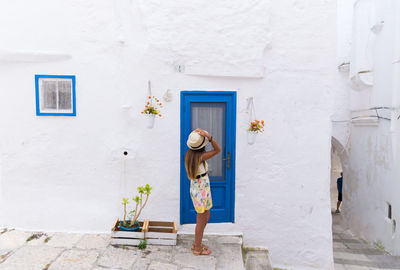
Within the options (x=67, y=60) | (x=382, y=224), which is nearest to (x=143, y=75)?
(x=67, y=60)

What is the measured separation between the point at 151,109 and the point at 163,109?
274 mm

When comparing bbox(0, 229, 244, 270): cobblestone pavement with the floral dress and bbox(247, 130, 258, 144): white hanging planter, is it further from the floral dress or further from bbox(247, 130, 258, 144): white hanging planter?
bbox(247, 130, 258, 144): white hanging planter

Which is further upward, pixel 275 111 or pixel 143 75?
pixel 143 75

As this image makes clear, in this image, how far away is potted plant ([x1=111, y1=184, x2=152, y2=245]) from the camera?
4215 millimetres

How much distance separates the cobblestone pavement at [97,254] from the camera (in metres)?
3.72

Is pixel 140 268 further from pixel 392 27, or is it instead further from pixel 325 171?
pixel 392 27

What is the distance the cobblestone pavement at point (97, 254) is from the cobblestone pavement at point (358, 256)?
123 inches

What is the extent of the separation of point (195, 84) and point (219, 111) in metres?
0.54

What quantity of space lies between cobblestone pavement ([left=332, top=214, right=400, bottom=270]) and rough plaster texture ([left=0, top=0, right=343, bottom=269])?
2.02 m

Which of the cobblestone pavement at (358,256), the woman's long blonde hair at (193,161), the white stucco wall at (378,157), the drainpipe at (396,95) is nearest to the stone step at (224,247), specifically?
the woman's long blonde hair at (193,161)

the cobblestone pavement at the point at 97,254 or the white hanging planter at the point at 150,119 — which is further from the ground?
the white hanging planter at the point at 150,119

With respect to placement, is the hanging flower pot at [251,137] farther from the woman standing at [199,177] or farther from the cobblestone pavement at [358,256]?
the cobblestone pavement at [358,256]

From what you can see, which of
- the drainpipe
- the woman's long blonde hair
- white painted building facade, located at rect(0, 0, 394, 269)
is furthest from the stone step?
the drainpipe

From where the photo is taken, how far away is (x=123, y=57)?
4582 mm
